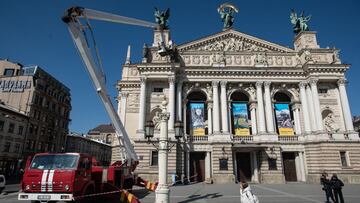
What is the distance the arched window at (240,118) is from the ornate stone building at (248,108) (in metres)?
0.13

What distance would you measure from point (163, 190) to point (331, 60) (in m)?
31.9

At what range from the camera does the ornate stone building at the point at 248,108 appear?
28000 mm

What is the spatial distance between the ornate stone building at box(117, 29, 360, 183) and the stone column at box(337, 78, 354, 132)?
0.36 feet

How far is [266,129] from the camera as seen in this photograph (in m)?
30.3

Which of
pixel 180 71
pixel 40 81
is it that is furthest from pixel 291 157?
pixel 40 81

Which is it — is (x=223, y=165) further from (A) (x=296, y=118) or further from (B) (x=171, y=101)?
(A) (x=296, y=118)

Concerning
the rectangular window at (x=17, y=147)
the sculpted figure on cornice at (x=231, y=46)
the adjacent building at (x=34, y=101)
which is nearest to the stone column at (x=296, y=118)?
the sculpted figure on cornice at (x=231, y=46)

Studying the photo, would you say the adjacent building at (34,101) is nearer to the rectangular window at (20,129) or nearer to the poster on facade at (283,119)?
the rectangular window at (20,129)

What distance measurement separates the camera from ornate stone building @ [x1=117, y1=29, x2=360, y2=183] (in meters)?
28.0

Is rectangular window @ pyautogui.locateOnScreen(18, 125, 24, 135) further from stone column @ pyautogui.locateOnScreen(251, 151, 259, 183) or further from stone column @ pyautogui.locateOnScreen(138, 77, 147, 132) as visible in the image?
stone column @ pyautogui.locateOnScreen(251, 151, 259, 183)

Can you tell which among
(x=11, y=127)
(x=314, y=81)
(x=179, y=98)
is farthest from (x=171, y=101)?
(x=11, y=127)

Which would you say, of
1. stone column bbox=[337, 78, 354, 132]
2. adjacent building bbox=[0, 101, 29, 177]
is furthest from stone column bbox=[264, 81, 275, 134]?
adjacent building bbox=[0, 101, 29, 177]

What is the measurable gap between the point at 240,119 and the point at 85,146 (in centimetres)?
5357

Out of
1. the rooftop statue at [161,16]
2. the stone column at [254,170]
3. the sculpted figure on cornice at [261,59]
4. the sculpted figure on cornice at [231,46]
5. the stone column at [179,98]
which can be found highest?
the rooftop statue at [161,16]
